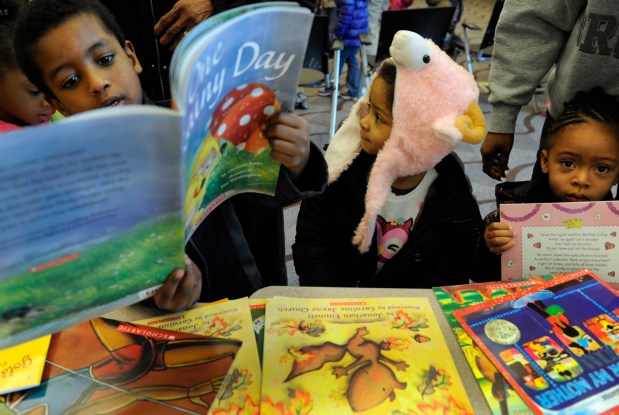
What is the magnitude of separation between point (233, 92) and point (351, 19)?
9.28 feet

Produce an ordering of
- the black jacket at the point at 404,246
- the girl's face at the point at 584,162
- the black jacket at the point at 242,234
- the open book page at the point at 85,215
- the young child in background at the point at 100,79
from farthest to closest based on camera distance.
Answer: the black jacket at the point at 404,246, the girl's face at the point at 584,162, the black jacket at the point at 242,234, the young child in background at the point at 100,79, the open book page at the point at 85,215

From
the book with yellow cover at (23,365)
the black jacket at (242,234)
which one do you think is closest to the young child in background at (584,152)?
the black jacket at (242,234)

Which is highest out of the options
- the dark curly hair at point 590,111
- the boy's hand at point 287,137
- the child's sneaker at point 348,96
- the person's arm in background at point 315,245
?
the boy's hand at point 287,137

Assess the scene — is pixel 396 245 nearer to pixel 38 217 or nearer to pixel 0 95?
pixel 38 217

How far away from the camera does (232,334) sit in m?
0.64

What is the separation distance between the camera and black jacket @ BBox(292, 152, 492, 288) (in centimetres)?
97

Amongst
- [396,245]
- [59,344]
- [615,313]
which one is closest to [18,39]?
[59,344]

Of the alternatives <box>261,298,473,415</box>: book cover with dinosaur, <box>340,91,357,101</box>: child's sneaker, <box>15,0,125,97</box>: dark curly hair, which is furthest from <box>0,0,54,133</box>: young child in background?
<box>340,91,357,101</box>: child's sneaker

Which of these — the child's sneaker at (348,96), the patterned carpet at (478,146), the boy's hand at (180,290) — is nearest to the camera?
the boy's hand at (180,290)

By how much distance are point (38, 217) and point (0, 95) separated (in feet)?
2.59

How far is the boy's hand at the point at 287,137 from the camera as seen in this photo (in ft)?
2.01

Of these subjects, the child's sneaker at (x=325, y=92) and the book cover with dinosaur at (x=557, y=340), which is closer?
the book cover with dinosaur at (x=557, y=340)

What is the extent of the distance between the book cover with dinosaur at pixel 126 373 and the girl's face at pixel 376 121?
0.52m

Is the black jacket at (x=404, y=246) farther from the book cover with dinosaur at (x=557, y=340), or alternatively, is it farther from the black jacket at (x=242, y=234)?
the book cover with dinosaur at (x=557, y=340)
